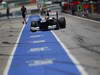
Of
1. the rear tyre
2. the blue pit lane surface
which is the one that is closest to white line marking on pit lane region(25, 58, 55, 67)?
the blue pit lane surface

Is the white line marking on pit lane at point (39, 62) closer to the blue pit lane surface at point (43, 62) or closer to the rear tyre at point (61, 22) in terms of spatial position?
the blue pit lane surface at point (43, 62)

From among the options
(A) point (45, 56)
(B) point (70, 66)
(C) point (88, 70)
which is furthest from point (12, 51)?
(C) point (88, 70)

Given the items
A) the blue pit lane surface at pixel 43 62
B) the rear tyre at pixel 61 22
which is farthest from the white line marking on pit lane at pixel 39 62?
the rear tyre at pixel 61 22

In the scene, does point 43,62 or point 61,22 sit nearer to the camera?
point 43,62

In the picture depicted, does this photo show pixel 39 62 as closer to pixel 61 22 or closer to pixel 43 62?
pixel 43 62

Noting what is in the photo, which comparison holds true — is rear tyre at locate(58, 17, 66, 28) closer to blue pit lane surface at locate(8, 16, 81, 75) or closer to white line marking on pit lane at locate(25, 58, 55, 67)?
blue pit lane surface at locate(8, 16, 81, 75)

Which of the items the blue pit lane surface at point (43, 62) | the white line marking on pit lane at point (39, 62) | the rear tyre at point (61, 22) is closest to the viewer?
the blue pit lane surface at point (43, 62)

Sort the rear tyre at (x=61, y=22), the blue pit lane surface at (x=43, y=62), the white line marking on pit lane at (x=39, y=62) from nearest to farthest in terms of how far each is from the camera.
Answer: the blue pit lane surface at (x=43, y=62)
the white line marking on pit lane at (x=39, y=62)
the rear tyre at (x=61, y=22)

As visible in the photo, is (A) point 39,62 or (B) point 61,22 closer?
(A) point 39,62

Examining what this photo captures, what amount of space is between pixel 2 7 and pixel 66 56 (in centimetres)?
8415

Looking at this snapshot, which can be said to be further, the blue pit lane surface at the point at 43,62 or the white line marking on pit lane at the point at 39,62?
the white line marking on pit lane at the point at 39,62

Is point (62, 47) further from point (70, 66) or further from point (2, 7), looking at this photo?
point (2, 7)

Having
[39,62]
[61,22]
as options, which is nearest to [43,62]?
Answer: [39,62]

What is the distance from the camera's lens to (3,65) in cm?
1086
